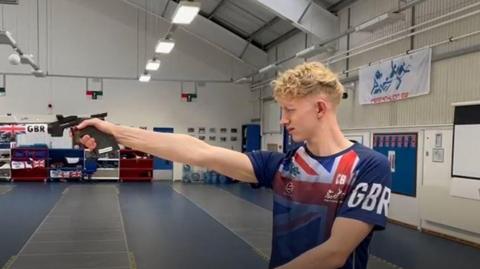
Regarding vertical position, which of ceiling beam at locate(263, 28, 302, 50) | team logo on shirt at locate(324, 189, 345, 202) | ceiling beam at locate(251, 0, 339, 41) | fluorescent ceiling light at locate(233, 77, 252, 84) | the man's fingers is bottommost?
team logo on shirt at locate(324, 189, 345, 202)

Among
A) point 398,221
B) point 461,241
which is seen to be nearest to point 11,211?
point 398,221

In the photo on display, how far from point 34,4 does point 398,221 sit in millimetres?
15406

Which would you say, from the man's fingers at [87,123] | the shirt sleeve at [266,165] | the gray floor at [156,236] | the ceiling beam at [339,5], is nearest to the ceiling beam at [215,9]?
the ceiling beam at [339,5]

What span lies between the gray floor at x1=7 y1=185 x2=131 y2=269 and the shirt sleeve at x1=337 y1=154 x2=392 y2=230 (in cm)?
532

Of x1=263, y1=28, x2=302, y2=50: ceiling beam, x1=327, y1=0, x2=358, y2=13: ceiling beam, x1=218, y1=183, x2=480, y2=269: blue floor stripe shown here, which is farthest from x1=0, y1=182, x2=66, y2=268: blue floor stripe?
x1=263, y1=28, x2=302, y2=50: ceiling beam

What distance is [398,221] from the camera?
10.1 meters

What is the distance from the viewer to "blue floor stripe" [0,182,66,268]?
742 centimetres

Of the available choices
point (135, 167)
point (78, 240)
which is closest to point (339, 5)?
Result: point (78, 240)

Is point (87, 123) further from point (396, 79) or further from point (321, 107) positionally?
point (396, 79)

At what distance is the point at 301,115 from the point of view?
1.53 metres

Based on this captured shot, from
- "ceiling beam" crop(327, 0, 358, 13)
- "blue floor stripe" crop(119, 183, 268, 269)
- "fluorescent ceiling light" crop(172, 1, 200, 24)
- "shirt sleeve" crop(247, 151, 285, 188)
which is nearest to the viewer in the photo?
"shirt sleeve" crop(247, 151, 285, 188)

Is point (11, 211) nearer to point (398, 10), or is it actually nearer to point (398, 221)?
point (398, 221)

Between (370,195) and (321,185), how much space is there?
16cm

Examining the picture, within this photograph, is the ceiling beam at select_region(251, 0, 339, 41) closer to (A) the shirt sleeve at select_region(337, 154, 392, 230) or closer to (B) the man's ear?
(B) the man's ear
